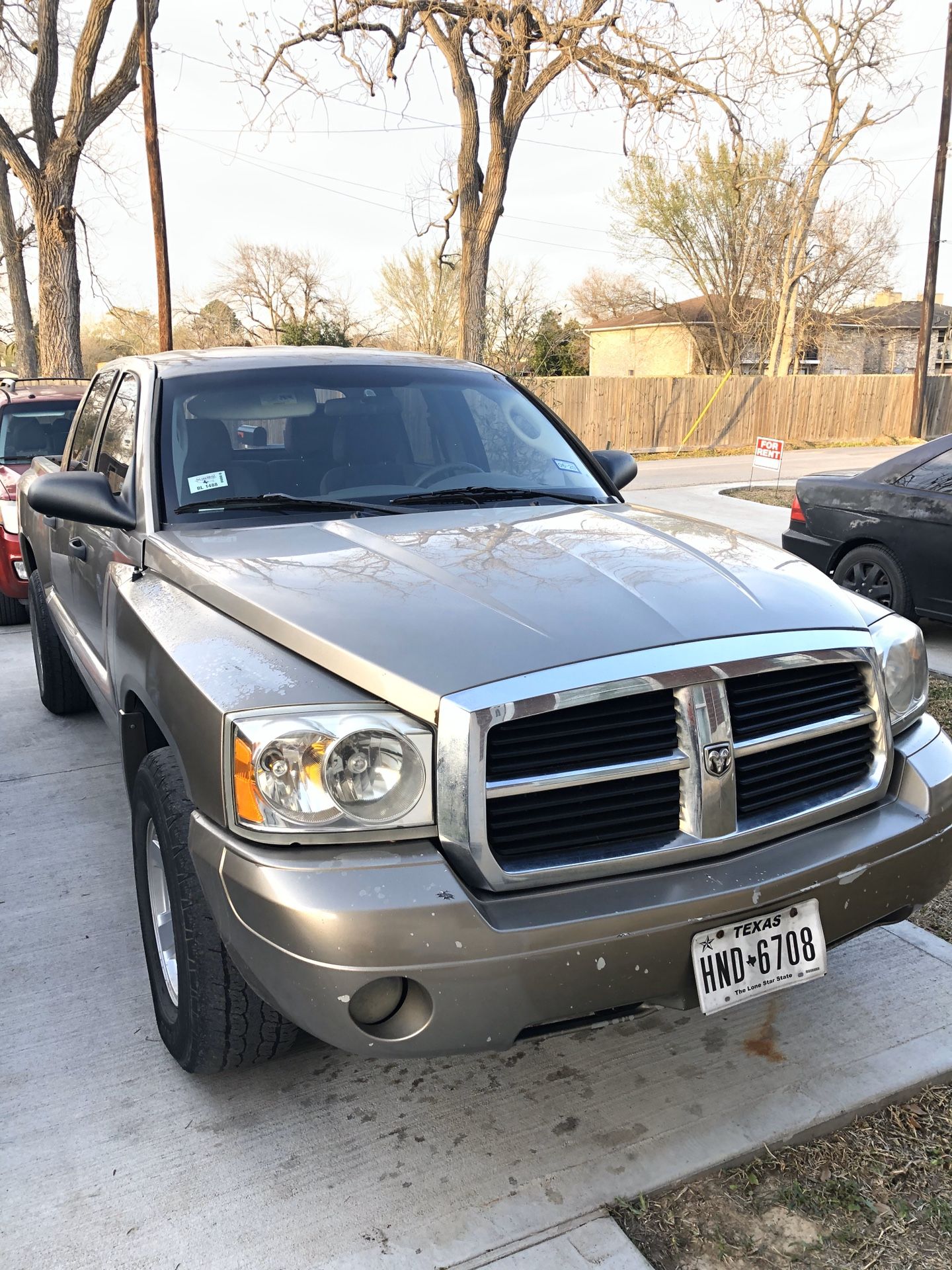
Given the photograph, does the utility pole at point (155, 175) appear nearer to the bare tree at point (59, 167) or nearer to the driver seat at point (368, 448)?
the bare tree at point (59, 167)

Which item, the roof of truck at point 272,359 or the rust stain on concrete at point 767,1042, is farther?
the roof of truck at point 272,359

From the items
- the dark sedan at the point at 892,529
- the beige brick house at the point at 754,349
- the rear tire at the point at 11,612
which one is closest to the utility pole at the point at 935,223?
the beige brick house at the point at 754,349

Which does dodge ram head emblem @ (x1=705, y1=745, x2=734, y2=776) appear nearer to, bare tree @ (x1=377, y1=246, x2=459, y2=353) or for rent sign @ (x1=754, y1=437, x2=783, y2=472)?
for rent sign @ (x1=754, y1=437, x2=783, y2=472)

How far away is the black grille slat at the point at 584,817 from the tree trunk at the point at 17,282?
30.3 meters

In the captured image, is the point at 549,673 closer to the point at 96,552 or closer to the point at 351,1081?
the point at 351,1081

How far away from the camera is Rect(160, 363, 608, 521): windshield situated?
10.8 feet

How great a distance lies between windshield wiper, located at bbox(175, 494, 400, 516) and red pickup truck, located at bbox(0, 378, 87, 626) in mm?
4446

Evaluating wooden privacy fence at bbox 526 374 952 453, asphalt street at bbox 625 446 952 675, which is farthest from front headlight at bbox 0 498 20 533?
wooden privacy fence at bbox 526 374 952 453

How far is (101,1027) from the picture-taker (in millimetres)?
2869

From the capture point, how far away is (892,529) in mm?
6633

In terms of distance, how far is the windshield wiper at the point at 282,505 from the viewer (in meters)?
3.21

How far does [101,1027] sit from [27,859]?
4.00 feet

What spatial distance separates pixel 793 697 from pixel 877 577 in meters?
4.91

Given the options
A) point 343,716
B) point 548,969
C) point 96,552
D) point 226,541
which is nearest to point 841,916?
point 548,969
